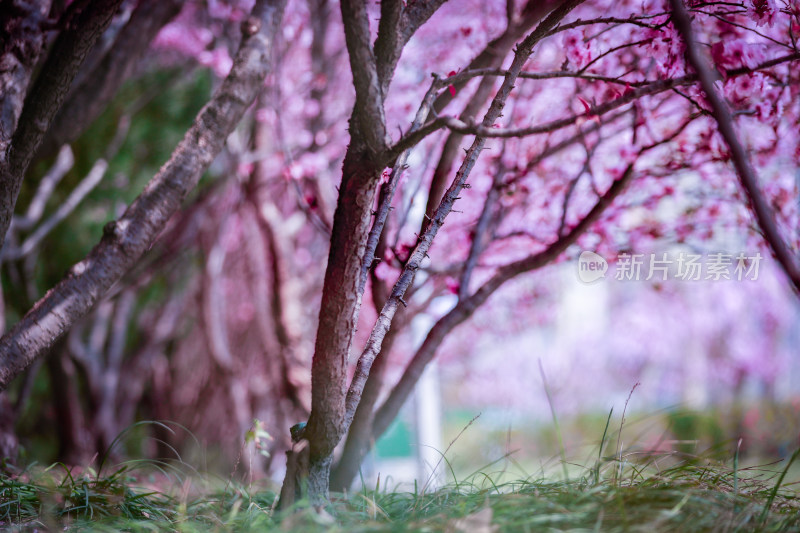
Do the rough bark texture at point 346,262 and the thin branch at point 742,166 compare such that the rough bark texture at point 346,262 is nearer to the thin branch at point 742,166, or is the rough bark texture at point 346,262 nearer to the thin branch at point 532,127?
the thin branch at point 532,127

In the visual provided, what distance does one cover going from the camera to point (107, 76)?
130 inches

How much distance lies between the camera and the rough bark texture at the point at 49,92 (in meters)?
2.08

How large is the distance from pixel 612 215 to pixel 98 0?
278cm

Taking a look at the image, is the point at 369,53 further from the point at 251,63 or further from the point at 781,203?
the point at 781,203

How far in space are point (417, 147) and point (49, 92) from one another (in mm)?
1832

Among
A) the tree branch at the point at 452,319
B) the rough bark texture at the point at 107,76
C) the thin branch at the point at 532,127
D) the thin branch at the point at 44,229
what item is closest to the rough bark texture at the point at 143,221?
the thin branch at the point at 532,127

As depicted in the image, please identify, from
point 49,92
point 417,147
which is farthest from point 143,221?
point 417,147

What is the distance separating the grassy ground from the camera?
1.50 m

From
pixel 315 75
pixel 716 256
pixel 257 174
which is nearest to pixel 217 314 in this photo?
pixel 257 174

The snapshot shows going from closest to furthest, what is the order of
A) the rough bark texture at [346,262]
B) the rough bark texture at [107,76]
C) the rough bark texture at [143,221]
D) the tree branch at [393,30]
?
the rough bark texture at [346,262] → the tree branch at [393,30] → the rough bark texture at [143,221] → the rough bark texture at [107,76]

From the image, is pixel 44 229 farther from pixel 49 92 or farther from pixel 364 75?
pixel 364 75

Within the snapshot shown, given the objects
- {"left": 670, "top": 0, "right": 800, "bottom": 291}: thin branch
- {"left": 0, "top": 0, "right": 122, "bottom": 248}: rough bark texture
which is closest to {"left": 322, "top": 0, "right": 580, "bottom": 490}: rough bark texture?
{"left": 670, "top": 0, "right": 800, "bottom": 291}: thin branch

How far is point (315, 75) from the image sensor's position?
4.64 metres

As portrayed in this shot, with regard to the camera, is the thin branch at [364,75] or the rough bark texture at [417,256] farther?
the rough bark texture at [417,256]
